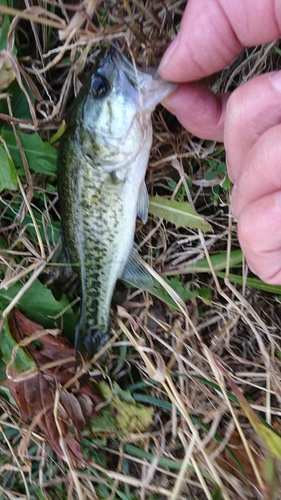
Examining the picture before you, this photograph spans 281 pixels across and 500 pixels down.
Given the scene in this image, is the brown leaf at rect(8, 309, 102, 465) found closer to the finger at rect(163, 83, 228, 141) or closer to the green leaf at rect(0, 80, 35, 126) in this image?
the green leaf at rect(0, 80, 35, 126)

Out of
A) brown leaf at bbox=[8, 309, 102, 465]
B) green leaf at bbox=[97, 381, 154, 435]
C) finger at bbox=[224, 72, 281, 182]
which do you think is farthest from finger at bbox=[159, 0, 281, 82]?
green leaf at bbox=[97, 381, 154, 435]

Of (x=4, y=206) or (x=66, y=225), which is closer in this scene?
(x=66, y=225)

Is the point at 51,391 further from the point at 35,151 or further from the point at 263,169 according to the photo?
the point at 263,169

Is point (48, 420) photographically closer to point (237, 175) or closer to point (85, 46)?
point (237, 175)

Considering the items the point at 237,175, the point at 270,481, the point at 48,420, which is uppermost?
the point at 237,175

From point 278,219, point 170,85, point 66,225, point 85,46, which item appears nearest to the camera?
point 278,219

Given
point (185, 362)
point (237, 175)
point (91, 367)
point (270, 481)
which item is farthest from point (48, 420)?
point (237, 175)

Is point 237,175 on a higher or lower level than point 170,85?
lower
